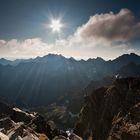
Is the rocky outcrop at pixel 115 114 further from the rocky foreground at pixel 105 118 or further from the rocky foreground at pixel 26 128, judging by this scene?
the rocky foreground at pixel 26 128

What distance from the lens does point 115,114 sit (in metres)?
124

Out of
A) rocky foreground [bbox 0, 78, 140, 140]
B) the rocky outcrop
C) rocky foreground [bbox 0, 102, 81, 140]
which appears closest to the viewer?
rocky foreground [bbox 0, 102, 81, 140]

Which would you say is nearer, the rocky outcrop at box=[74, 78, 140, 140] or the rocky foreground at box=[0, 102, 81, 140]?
the rocky foreground at box=[0, 102, 81, 140]

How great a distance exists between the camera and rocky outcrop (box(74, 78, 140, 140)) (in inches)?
3435

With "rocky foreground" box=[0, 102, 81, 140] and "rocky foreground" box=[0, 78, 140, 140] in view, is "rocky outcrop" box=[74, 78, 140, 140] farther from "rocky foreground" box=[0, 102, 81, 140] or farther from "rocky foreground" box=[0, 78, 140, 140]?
"rocky foreground" box=[0, 102, 81, 140]

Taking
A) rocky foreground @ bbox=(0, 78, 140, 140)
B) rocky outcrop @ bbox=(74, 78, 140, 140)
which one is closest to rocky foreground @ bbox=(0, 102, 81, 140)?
rocky foreground @ bbox=(0, 78, 140, 140)

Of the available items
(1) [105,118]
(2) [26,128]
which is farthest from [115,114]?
(2) [26,128]

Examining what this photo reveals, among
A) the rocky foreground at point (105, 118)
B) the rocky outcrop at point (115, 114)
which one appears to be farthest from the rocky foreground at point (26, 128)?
the rocky outcrop at point (115, 114)

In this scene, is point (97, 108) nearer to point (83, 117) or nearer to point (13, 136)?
point (83, 117)

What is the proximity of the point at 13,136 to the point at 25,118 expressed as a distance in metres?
60.3

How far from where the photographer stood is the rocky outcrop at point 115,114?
87.2 m

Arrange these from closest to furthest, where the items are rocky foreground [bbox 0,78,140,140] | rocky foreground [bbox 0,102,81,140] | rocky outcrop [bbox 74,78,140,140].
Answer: rocky foreground [bbox 0,102,81,140]
rocky outcrop [bbox 74,78,140,140]
rocky foreground [bbox 0,78,140,140]

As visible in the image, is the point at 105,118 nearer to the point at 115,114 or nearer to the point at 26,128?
the point at 115,114

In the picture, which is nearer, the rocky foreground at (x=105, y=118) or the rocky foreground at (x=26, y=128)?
the rocky foreground at (x=26, y=128)
